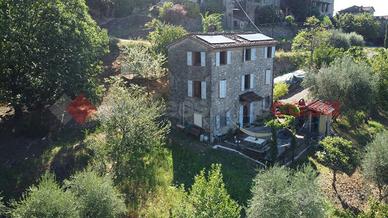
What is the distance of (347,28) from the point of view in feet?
274

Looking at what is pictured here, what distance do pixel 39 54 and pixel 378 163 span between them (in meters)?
27.2

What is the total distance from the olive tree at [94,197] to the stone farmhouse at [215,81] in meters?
14.1

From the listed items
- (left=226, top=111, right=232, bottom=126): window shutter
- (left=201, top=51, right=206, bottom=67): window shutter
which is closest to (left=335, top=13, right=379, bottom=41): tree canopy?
(left=226, top=111, right=232, bottom=126): window shutter

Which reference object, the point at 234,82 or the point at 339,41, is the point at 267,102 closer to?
the point at 234,82

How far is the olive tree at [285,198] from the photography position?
72.9 ft

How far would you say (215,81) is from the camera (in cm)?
3500

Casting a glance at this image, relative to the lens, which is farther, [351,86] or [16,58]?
[351,86]

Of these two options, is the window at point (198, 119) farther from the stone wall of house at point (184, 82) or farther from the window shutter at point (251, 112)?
the window shutter at point (251, 112)

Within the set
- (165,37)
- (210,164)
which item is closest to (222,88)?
(210,164)

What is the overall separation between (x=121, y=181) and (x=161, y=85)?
1631cm

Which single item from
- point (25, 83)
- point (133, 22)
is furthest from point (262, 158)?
point (133, 22)

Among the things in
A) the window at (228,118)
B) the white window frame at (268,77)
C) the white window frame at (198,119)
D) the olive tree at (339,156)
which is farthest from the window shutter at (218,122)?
the olive tree at (339,156)

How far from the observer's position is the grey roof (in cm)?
3459

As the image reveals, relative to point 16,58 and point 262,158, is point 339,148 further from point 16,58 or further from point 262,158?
point 16,58
